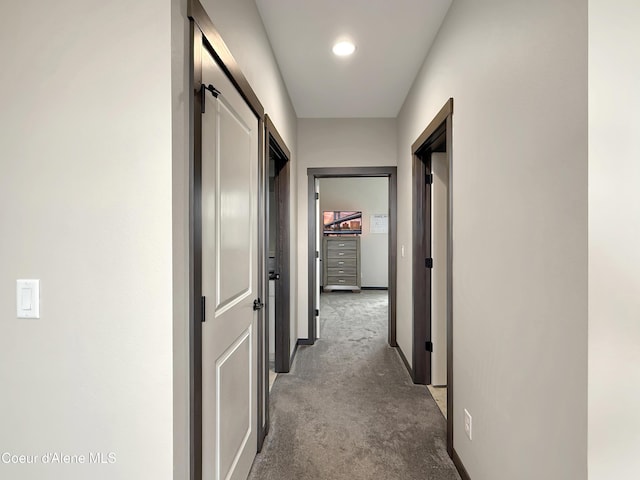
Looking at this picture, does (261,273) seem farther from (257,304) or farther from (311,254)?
(311,254)

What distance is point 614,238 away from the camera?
88 centimetres

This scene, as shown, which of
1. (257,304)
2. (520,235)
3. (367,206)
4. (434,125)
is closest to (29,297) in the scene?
(257,304)

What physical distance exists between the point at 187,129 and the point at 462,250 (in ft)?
4.75

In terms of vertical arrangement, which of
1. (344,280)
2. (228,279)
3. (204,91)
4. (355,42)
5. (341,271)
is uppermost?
(355,42)

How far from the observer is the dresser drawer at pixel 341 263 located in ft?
25.3

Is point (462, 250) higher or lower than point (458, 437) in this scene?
higher

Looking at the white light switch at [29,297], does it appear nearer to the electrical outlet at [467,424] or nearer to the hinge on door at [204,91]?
the hinge on door at [204,91]

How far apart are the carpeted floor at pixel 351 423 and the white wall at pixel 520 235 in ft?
1.06

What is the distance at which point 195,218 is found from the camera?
1.11 m

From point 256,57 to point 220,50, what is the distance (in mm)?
717

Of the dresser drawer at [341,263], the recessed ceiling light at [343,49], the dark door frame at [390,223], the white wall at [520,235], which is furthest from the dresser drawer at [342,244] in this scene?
the white wall at [520,235]

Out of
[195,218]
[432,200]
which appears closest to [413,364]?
[432,200]

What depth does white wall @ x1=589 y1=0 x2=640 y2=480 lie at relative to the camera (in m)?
0.87

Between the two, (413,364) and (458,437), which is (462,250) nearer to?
(458,437)
